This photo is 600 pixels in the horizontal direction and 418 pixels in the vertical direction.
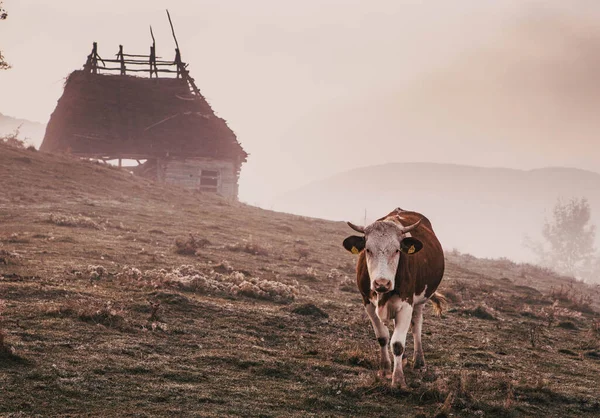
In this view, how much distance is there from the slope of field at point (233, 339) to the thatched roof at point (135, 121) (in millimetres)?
25855

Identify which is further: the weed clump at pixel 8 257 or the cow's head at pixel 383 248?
the weed clump at pixel 8 257

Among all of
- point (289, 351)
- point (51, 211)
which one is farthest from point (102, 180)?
point (289, 351)

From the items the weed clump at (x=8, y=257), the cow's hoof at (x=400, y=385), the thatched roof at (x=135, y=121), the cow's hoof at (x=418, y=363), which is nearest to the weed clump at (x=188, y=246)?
the weed clump at (x=8, y=257)

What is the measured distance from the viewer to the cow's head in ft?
25.0

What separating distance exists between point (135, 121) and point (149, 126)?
50.7 inches

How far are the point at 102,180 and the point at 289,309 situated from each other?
26.9m

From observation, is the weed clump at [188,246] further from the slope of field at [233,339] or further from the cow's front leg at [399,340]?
the cow's front leg at [399,340]

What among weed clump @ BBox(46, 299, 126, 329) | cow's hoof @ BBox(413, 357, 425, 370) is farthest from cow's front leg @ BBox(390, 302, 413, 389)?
weed clump @ BBox(46, 299, 126, 329)

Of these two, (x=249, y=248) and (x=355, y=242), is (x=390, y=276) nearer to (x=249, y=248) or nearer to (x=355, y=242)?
(x=355, y=242)

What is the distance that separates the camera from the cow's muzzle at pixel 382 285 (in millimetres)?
7559

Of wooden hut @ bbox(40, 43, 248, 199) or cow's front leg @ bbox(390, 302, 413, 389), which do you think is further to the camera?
wooden hut @ bbox(40, 43, 248, 199)

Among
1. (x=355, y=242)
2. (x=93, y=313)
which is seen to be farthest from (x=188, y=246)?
(x=355, y=242)

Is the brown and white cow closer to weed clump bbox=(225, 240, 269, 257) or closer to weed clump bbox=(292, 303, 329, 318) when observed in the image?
weed clump bbox=(292, 303, 329, 318)

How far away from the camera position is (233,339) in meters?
10.2
